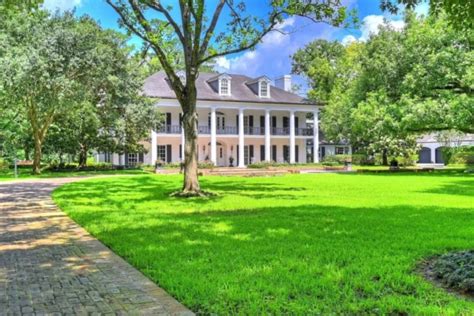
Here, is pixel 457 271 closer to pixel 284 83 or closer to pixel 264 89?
pixel 264 89

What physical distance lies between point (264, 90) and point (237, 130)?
14.5 feet

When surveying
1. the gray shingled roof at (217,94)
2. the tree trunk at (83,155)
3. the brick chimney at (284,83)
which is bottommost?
the tree trunk at (83,155)

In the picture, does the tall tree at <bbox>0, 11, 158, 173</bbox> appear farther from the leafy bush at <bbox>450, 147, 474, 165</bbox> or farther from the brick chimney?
the leafy bush at <bbox>450, 147, 474, 165</bbox>

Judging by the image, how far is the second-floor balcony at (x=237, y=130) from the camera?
39.2 meters

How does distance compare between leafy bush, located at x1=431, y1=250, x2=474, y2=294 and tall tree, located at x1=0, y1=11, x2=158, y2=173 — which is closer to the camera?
leafy bush, located at x1=431, y1=250, x2=474, y2=294

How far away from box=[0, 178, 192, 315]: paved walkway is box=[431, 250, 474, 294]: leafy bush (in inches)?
111

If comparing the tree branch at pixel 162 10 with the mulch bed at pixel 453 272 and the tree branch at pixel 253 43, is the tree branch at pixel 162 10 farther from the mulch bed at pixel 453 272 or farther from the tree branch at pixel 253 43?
the mulch bed at pixel 453 272

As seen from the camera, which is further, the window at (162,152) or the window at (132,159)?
the window at (162,152)

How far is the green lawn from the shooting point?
464cm

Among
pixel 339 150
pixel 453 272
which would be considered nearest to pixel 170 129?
pixel 339 150

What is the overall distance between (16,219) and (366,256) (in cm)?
801

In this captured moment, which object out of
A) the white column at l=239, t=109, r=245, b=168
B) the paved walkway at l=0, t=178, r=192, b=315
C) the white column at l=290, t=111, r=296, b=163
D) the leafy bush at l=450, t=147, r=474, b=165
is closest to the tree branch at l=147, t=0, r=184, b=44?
the paved walkway at l=0, t=178, r=192, b=315

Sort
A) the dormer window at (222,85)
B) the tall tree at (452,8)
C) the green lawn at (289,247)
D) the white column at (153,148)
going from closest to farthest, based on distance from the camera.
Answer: the green lawn at (289,247), the tall tree at (452,8), the white column at (153,148), the dormer window at (222,85)

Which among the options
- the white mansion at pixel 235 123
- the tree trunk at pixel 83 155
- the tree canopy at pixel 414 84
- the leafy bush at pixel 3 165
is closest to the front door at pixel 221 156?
the white mansion at pixel 235 123
